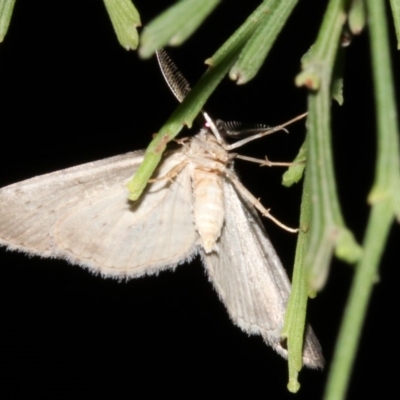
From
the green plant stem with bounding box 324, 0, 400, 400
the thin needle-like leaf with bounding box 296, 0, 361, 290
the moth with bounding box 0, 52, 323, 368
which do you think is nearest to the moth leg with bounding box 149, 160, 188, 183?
the moth with bounding box 0, 52, 323, 368

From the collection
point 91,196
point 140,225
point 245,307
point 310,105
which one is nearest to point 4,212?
point 91,196

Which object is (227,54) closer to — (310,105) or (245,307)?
(310,105)

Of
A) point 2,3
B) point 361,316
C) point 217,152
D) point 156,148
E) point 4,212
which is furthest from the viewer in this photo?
point 217,152

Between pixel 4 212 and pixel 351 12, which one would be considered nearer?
pixel 351 12

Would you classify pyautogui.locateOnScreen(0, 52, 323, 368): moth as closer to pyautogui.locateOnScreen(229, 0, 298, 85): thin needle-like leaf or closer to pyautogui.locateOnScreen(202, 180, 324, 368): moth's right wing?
pyautogui.locateOnScreen(202, 180, 324, 368): moth's right wing

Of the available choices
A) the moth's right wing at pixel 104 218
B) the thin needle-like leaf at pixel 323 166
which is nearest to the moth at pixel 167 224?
the moth's right wing at pixel 104 218

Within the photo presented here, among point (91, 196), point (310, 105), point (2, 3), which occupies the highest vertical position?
point (2, 3)

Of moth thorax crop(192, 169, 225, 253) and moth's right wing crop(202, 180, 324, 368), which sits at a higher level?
moth thorax crop(192, 169, 225, 253)

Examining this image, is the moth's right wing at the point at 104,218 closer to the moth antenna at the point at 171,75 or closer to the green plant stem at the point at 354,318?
the moth antenna at the point at 171,75
